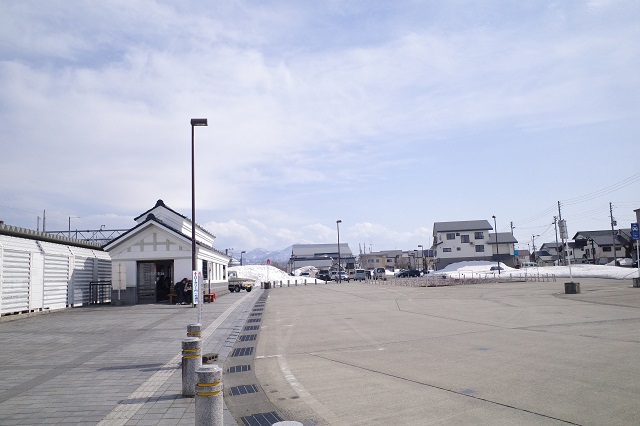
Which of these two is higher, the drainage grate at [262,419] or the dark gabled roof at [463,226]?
the dark gabled roof at [463,226]

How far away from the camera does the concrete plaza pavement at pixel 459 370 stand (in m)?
5.98

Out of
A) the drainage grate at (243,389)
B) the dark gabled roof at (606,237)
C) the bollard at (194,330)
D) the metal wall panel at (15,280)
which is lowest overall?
the drainage grate at (243,389)

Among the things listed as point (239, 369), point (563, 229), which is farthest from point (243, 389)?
point (563, 229)

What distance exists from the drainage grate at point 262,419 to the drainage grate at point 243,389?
128 cm

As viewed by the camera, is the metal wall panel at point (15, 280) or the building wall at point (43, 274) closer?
the metal wall panel at point (15, 280)

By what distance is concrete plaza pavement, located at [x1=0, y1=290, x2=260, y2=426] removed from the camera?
6551 millimetres

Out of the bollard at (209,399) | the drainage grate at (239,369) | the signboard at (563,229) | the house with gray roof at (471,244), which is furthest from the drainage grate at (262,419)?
the house with gray roof at (471,244)

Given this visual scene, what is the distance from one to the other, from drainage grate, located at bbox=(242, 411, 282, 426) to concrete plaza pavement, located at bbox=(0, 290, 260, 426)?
0.68 feet

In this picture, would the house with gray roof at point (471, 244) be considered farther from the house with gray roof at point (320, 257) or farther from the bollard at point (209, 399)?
the bollard at point (209, 399)

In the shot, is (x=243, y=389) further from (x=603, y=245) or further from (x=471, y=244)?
(x=603, y=245)

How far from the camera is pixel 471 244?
83.9 metres

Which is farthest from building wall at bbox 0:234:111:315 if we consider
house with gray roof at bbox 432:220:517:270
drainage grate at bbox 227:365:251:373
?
house with gray roof at bbox 432:220:517:270

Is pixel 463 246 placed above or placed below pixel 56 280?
above

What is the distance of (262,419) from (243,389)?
1746 millimetres
